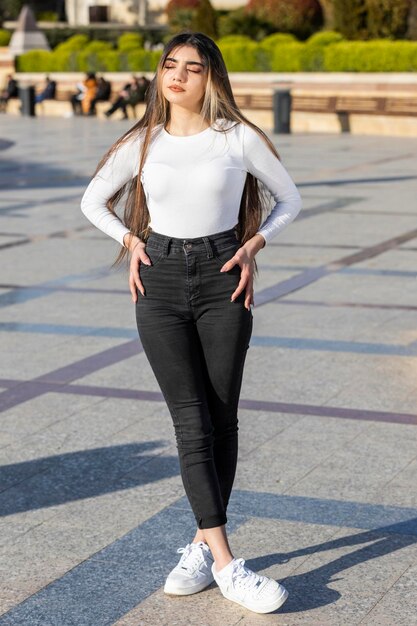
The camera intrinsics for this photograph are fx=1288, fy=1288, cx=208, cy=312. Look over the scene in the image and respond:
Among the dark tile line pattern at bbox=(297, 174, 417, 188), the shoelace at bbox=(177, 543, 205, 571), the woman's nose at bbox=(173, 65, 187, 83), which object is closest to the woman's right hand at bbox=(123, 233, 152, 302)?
the woman's nose at bbox=(173, 65, 187, 83)

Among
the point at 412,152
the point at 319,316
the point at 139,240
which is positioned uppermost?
the point at 139,240

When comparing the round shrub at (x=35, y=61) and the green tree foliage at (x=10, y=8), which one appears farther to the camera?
the green tree foliage at (x=10, y=8)

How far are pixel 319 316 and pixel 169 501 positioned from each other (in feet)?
13.1

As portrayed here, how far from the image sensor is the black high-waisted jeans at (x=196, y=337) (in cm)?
421

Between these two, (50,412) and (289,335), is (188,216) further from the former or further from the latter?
(289,335)

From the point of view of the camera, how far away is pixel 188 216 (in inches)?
165

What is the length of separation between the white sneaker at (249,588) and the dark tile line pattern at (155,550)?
1.00 feet

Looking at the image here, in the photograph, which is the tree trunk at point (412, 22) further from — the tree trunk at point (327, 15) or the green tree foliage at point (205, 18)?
the tree trunk at point (327, 15)

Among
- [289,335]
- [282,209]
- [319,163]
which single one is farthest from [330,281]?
[319,163]

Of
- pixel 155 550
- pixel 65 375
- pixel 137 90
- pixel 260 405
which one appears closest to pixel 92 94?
pixel 137 90

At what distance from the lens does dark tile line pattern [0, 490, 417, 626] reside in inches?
168

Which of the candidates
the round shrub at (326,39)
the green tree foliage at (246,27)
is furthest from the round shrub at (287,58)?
the green tree foliage at (246,27)

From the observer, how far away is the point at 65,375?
7.50 meters

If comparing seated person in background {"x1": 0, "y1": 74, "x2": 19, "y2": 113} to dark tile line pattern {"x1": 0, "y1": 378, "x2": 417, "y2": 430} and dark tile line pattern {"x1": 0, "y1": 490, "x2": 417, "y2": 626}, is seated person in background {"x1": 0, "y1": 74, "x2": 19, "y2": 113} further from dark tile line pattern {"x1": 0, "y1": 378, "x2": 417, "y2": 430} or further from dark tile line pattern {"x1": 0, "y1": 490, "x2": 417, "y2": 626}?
dark tile line pattern {"x1": 0, "y1": 490, "x2": 417, "y2": 626}
